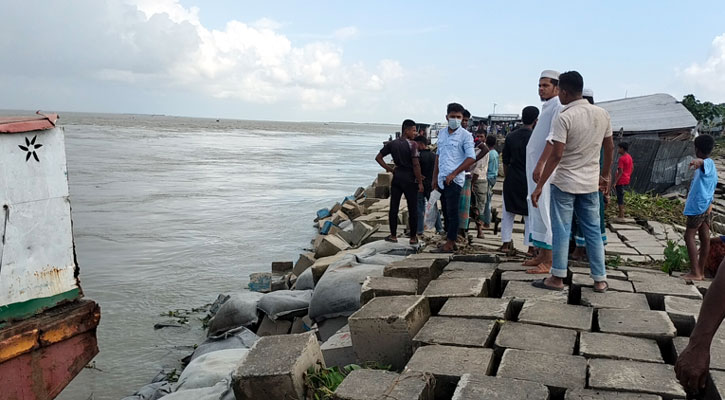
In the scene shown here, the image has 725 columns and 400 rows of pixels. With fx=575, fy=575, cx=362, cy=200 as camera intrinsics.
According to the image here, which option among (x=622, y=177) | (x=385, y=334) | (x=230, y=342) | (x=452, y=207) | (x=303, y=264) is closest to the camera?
(x=385, y=334)

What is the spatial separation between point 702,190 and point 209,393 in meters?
4.09

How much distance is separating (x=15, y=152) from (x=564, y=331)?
3.10 metres

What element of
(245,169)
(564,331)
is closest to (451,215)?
(564,331)

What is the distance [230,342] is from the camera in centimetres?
484

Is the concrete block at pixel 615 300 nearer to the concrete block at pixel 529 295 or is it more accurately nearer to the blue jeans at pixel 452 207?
the concrete block at pixel 529 295

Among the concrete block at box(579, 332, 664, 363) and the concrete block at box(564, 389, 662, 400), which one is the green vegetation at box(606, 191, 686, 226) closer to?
the concrete block at box(579, 332, 664, 363)

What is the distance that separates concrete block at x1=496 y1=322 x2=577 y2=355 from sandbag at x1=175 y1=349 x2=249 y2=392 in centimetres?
162

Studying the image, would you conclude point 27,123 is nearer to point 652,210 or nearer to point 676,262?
point 676,262

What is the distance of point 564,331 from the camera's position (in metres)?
3.08

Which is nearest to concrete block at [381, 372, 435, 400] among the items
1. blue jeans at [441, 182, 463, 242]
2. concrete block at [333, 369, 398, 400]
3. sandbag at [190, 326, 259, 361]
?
concrete block at [333, 369, 398, 400]

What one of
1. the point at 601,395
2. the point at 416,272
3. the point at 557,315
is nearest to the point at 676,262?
the point at 557,315

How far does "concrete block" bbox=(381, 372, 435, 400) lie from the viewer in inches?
92.7

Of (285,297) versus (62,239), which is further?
(285,297)

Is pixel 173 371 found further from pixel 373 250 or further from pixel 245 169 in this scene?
pixel 245 169
